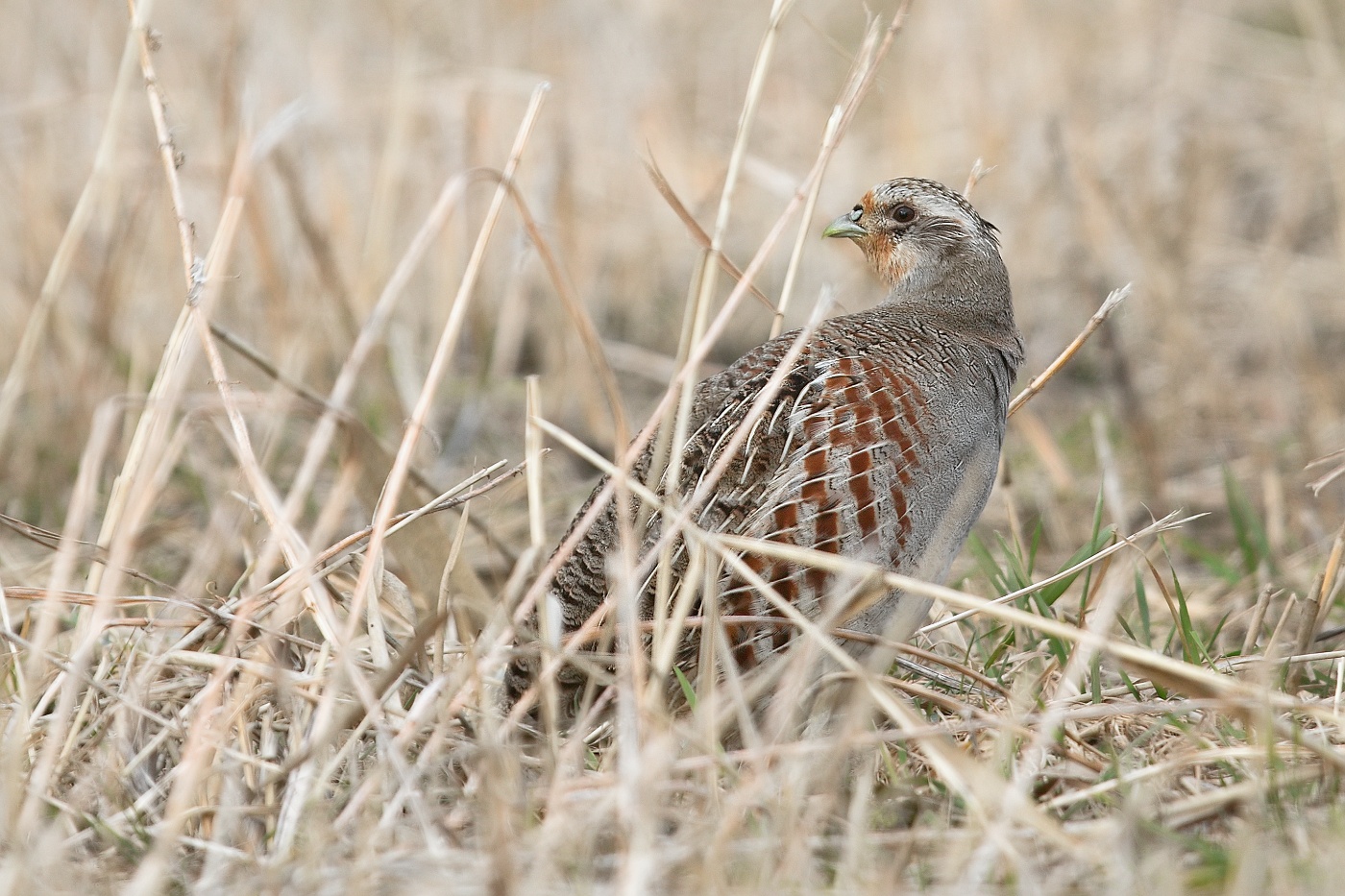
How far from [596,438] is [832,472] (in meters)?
3.04

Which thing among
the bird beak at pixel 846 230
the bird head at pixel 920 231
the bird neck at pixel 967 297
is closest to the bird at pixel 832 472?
the bird neck at pixel 967 297

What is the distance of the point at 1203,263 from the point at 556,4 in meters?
3.84

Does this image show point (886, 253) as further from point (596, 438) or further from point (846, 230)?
point (596, 438)

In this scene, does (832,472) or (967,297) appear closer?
(832,472)

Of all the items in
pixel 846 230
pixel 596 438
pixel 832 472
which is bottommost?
pixel 596 438

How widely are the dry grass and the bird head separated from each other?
367 mm

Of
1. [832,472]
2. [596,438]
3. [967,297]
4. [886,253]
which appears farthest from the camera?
[596,438]

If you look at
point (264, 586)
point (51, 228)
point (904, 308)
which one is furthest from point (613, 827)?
point (51, 228)

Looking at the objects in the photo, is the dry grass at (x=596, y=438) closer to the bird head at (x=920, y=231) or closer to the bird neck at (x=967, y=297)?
the bird head at (x=920, y=231)

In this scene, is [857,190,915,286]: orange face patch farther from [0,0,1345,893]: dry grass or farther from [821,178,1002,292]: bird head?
[0,0,1345,893]: dry grass

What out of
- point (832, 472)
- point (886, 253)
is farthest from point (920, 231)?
point (832, 472)

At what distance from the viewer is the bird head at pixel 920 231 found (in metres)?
3.79

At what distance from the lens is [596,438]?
6.08 metres

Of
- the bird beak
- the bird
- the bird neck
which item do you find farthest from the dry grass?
the bird neck
